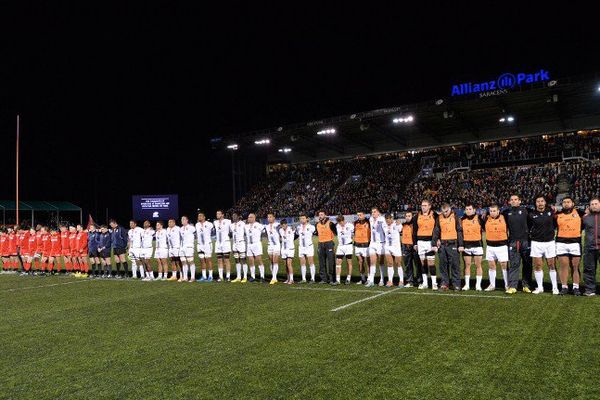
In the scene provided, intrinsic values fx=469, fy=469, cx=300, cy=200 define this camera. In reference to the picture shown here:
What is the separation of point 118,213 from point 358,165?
24.3 m

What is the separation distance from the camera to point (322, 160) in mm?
50094

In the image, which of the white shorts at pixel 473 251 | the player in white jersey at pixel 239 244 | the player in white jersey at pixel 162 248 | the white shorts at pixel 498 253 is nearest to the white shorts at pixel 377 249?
the white shorts at pixel 473 251

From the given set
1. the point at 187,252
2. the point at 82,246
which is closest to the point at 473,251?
the point at 187,252

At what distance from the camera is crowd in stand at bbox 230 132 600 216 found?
3466cm

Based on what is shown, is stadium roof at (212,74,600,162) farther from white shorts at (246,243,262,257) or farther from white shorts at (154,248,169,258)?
white shorts at (154,248,169,258)

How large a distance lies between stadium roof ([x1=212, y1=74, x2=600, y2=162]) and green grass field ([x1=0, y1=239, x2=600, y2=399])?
25662 millimetres

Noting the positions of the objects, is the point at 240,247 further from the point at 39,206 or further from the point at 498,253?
the point at 39,206

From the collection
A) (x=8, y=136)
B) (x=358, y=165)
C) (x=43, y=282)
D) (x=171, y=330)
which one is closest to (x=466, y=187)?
(x=358, y=165)

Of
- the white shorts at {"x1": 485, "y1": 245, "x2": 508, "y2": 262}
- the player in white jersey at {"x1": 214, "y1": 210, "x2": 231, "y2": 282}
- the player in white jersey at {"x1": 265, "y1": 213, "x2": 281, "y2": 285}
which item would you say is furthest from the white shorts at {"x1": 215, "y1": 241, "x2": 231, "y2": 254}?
the white shorts at {"x1": 485, "y1": 245, "x2": 508, "y2": 262}

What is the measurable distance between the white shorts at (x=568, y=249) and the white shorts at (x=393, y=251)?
3622 mm

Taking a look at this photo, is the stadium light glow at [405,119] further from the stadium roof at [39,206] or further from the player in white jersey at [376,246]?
the stadium roof at [39,206]

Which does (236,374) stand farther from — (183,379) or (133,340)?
(133,340)

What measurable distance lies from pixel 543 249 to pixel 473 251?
145 cm

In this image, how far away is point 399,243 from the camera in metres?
12.0
